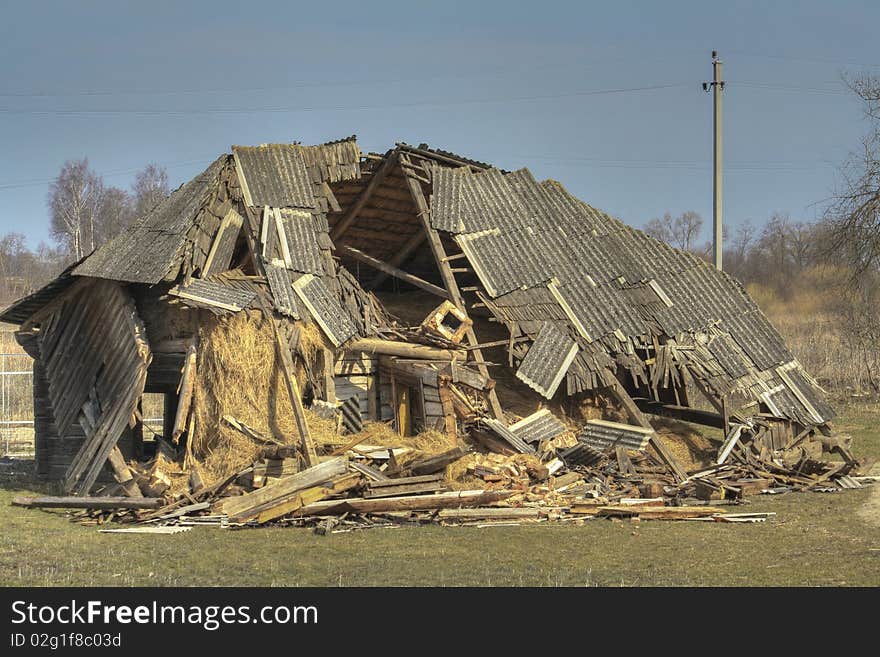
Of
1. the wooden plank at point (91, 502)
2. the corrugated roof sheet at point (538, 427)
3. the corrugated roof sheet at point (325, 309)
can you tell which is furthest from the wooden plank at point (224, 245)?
the corrugated roof sheet at point (538, 427)

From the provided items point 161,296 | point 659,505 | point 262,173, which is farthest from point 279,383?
point 659,505

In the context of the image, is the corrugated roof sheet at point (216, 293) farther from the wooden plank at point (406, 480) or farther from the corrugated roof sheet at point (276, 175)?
the wooden plank at point (406, 480)

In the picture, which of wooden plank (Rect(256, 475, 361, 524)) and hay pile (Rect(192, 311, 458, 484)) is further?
hay pile (Rect(192, 311, 458, 484))

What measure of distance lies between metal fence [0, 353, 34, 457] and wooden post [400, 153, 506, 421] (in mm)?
12097

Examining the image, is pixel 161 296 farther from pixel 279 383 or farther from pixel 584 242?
pixel 584 242

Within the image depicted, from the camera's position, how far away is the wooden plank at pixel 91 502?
1639cm

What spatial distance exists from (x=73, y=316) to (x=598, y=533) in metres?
12.5

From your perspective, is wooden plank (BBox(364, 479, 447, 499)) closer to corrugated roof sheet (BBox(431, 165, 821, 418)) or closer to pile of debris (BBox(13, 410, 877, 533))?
pile of debris (BBox(13, 410, 877, 533))

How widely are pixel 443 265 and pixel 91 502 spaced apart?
29.0 feet

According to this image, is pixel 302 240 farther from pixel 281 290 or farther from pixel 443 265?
pixel 443 265

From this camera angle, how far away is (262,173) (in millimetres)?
21766

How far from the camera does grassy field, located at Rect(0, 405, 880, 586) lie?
1148 cm

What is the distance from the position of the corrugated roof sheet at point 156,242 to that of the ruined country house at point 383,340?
0.23 ft

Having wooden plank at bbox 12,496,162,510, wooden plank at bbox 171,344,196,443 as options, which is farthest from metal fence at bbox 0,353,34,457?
wooden plank at bbox 171,344,196,443
